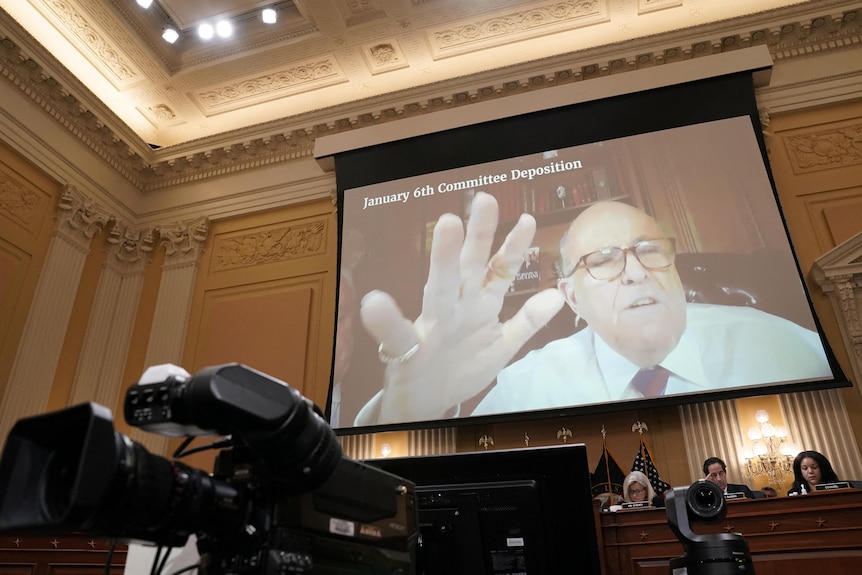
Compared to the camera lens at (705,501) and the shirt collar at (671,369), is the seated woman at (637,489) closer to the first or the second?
the shirt collar at (671,369)

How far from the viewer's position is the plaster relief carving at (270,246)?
263 inches

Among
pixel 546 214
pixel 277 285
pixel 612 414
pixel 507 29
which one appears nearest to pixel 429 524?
pixel 612 414

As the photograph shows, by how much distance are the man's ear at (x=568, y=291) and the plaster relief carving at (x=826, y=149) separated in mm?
2215

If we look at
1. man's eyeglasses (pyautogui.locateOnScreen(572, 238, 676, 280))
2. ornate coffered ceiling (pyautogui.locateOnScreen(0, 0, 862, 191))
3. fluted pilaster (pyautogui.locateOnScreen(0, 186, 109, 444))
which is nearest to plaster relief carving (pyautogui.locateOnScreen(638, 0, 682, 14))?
ornate coffered ceiling (pyautogui.locateOnScreen(0, 0, 862, 191))

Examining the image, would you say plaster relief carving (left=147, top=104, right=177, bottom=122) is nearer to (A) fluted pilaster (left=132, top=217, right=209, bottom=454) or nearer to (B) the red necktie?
(A) fluted pilaster (left=132, top=217, right=209, bottom=454)

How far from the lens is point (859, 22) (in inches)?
224

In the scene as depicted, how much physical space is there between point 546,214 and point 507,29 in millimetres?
2176

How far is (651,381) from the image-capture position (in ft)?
15.1

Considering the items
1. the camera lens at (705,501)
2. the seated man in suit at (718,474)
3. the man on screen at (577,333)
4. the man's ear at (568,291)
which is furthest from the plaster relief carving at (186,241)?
the camera lens at (705,501)

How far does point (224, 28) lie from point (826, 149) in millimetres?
5626

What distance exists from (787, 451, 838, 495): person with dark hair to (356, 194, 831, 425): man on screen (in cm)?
53

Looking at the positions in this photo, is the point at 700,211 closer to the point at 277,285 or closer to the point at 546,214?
the point at 546,214

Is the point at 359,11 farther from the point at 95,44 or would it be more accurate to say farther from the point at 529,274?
the point at 529,274

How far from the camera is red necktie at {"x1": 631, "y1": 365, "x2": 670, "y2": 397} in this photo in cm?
457
